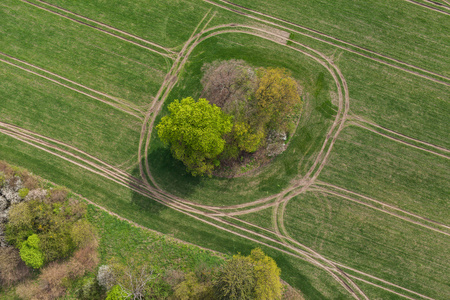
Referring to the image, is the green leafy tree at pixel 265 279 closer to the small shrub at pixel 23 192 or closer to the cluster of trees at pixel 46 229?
the cluster of trees at pixel 46 229

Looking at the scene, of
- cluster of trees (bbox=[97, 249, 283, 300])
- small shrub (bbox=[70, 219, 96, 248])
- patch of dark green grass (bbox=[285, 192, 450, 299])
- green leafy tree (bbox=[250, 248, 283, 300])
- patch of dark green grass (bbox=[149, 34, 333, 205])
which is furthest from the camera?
patch of dark green grass (bbox=[149, 34, 333, 205])

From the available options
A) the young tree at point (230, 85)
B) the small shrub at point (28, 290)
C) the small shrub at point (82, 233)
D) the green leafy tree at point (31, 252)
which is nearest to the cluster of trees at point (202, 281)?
the small shrub at point (82, 233)

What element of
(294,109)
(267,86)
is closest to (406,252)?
(294,109)

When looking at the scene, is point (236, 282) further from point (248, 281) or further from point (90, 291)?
point (90, 291)

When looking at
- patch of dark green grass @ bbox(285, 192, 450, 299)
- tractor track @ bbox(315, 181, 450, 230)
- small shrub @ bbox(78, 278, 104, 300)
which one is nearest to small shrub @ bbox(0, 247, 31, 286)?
small shrub @ bbox(78, 278, 104, 300)

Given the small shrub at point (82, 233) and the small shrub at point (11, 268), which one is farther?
the small shrub at point (82, 233)

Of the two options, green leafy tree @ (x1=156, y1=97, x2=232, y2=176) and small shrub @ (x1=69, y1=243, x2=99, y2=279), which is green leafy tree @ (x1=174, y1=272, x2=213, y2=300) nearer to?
small shrub @ (x1=69, y1=243, x2=99, y2=279)

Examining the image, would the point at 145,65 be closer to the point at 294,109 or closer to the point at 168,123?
the point at 168,123
